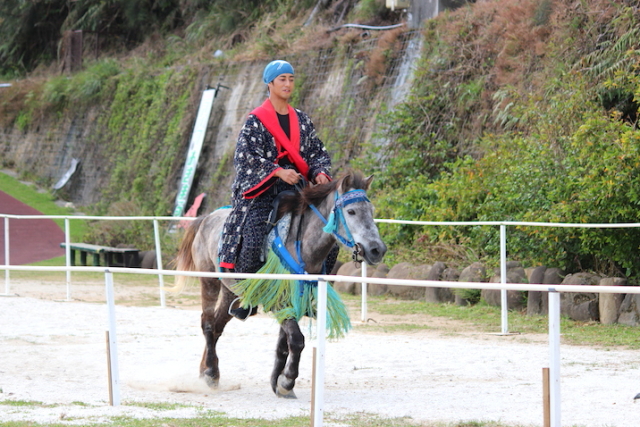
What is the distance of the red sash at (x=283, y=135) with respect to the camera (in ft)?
20.7

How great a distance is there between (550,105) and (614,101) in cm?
98

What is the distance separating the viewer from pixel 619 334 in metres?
8.19

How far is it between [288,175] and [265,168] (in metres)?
0.18

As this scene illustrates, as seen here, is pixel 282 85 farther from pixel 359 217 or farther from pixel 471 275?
pixel 471 275

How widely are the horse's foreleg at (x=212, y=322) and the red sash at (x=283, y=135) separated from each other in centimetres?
114

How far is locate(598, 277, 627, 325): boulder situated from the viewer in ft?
29.0

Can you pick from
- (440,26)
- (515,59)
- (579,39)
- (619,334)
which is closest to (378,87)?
(440,26)

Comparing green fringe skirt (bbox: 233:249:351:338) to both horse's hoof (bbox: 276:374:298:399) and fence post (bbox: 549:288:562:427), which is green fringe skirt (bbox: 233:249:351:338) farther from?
fence post (bbox: 549:288:562:427)

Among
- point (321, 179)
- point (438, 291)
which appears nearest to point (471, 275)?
point (438, 291)

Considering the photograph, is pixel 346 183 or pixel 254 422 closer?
pixel 254 422

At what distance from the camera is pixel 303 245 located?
6.00 m

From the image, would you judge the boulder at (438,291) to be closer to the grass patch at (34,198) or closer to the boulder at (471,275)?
the boulder at (471,275)

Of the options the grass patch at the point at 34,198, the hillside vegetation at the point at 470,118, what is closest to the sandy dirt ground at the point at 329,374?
the hillside vegetation at the point at 470,118

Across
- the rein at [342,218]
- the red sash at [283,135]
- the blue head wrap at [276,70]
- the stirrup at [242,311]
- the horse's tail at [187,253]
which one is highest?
the blue head wrap at [276,70]
